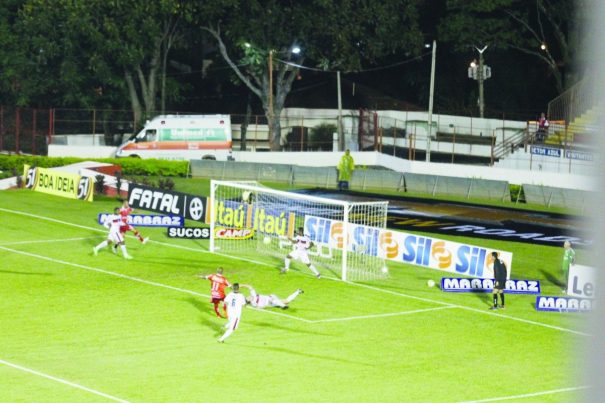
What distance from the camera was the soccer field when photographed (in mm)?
20703

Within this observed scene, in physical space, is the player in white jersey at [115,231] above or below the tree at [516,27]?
below

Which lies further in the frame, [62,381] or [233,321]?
[233,321]

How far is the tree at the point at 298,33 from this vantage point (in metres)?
68.1

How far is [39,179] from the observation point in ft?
163

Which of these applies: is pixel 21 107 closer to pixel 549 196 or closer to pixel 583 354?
pixel 549 196

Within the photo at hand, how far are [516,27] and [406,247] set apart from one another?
153 ft

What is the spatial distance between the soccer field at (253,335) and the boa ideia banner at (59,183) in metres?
9.62

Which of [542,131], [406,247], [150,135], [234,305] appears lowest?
[234,305]

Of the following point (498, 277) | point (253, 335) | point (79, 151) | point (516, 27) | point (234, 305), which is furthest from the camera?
point (516, 27)

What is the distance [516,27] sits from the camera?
75.9 m

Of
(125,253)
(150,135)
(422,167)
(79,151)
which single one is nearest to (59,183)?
(150,135)

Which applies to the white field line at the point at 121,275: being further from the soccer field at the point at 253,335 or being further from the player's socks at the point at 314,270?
the player's socks at the point at 314,270

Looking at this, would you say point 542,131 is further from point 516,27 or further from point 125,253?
point 125,253

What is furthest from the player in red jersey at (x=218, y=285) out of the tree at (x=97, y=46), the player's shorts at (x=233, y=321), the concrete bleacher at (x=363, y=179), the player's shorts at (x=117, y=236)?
the tree at (x=97, y=46)
